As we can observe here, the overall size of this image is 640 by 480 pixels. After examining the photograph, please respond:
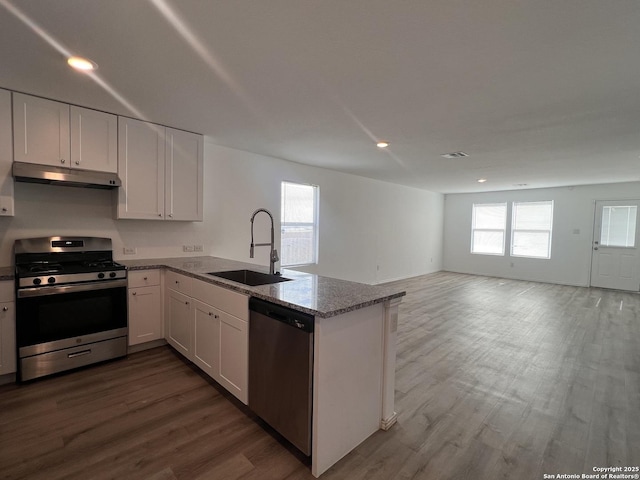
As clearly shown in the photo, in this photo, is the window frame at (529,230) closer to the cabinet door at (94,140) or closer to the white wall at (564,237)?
the white wall at (564,237)

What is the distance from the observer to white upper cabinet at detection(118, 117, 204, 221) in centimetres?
307

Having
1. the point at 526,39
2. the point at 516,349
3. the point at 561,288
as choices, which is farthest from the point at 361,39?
the point at 561,288

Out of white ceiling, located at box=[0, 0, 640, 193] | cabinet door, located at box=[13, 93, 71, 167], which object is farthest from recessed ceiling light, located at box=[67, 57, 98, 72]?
cabinet door, located at box=[13, 93, 71, 167]

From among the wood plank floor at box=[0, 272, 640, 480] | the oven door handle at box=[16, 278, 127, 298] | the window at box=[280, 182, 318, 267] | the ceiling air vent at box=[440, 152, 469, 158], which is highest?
the ceiling air vent at box=[440, 152, 469, 158]

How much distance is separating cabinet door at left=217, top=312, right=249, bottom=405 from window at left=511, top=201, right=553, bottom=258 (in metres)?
8.43

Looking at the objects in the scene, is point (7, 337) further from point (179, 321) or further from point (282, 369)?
point (282, 369)

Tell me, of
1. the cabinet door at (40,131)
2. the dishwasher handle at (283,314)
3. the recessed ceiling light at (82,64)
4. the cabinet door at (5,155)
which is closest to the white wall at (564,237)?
the dishwasher handle at (283,314)

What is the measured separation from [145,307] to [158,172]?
1.44 m

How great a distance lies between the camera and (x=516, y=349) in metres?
3.41

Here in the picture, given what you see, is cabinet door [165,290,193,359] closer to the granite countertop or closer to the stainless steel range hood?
the granite countertop

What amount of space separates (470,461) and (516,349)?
211cm

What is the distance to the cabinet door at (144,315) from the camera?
302 cm

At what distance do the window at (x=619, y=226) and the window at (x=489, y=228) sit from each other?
6.65 ft

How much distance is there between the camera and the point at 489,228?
28.5 ft
